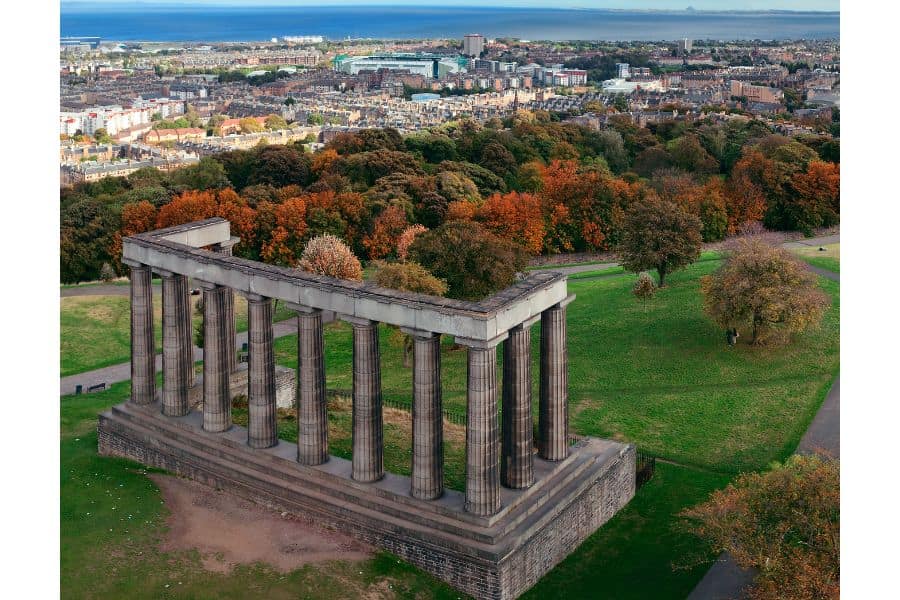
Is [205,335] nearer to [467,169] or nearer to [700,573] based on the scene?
[700,573]

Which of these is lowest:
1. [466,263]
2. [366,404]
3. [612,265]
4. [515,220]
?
[612,265]

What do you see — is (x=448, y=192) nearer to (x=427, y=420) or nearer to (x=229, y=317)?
(x=229, y=317)

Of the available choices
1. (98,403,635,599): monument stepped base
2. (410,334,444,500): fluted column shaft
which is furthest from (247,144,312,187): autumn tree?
(410,334,444,500): fluted column shaft

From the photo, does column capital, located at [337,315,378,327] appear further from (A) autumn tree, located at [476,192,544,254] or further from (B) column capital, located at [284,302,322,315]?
(A) autumn tree, located at [476,192,544,254]

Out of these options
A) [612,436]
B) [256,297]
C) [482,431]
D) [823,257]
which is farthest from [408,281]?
[823,257]

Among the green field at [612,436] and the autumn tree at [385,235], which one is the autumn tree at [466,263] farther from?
the autumn tree at [385,235]

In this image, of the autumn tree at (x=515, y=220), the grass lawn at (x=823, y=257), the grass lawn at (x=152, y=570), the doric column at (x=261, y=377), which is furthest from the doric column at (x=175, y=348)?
the grass lawn at (x=823, y=257)
